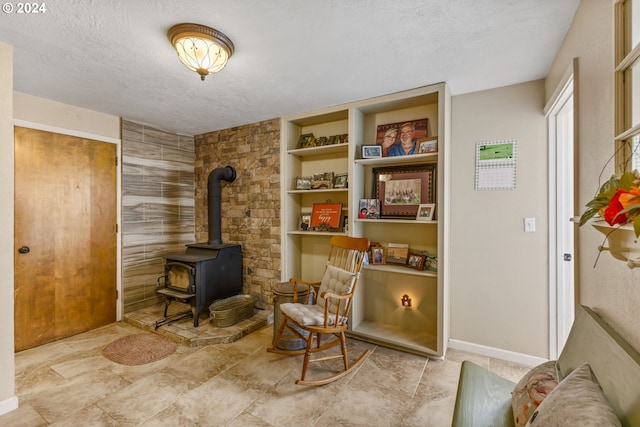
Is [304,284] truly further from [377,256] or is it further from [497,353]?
[497,353]

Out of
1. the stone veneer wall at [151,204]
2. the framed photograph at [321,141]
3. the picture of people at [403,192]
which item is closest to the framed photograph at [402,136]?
the picture of people at [403,192]

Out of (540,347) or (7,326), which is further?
(540,347)

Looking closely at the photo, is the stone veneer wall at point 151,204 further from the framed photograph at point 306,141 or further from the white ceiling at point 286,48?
the framed photograph at point 306,141

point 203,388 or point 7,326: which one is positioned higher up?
point 7,326

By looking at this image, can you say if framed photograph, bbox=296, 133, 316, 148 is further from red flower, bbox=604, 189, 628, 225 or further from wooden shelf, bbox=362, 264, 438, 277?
red flower, bbox=604, 189, 628, 225

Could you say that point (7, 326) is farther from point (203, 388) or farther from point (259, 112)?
point (259, 112)

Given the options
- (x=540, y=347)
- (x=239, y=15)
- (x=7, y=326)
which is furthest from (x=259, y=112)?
(x=540, y=347)

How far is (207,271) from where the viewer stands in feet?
10.3

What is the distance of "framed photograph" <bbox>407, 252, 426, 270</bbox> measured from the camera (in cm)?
268

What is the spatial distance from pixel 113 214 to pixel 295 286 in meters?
2.33

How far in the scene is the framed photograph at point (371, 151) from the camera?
2.83 m

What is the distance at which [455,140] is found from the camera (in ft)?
A: 8.68

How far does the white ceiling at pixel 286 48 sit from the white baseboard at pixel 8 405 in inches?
90.6

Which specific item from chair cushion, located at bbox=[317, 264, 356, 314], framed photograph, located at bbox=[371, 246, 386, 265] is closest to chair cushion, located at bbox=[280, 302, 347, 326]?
chair cushion, located at bbox=[317, 264, 356, 314]
